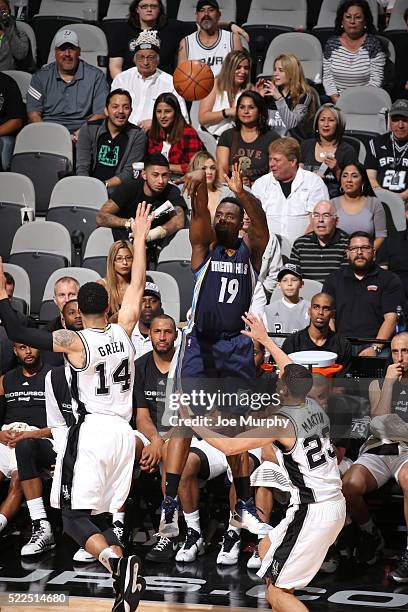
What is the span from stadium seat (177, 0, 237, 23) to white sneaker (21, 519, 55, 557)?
21.3ft

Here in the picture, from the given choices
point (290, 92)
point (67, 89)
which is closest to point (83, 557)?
point (290, 92)

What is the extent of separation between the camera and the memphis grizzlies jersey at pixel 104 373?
263 inches

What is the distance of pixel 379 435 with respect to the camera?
25.5ft

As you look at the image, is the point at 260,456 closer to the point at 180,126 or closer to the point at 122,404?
the point at 122,404

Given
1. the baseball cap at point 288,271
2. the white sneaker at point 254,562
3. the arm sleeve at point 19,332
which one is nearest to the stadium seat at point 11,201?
→ the baseball cap at point 288,271

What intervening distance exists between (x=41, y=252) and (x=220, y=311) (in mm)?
2715

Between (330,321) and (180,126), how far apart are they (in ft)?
9.07

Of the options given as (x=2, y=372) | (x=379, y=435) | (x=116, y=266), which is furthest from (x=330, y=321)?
(x=2, y=372)

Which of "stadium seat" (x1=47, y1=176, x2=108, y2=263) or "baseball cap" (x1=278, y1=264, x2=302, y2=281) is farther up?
"stadium seat" (x1=47, y1=176, x2=108, y2=263)

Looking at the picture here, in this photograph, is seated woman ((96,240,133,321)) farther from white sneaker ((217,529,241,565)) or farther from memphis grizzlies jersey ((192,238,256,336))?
white sneaker ((217,529,241,565))

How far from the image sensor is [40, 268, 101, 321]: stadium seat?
9109mm

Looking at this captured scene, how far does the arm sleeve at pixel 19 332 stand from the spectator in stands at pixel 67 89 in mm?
5001

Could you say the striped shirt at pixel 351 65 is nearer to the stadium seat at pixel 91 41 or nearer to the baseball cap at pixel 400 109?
the baseball cap at pixel 400 109

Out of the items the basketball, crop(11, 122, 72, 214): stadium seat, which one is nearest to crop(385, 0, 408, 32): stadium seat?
the basketball
